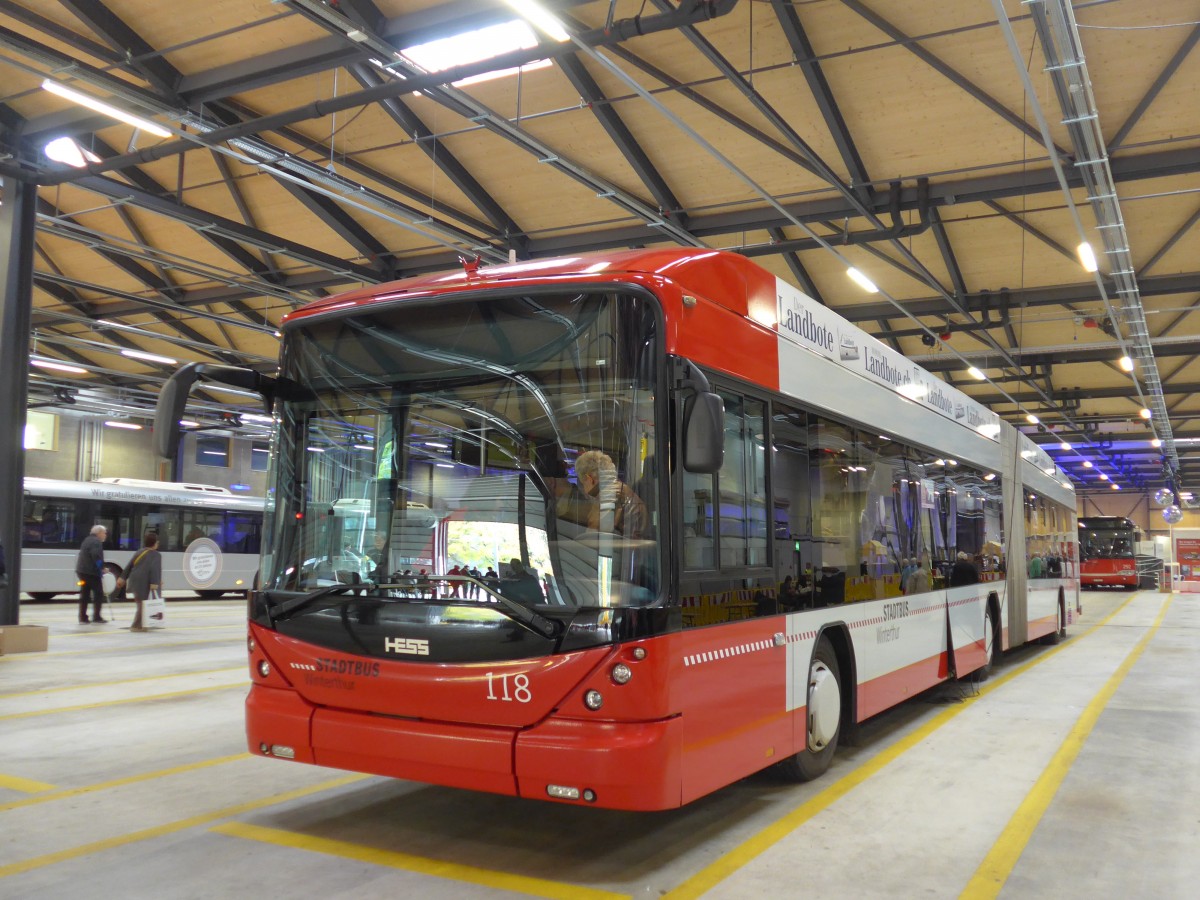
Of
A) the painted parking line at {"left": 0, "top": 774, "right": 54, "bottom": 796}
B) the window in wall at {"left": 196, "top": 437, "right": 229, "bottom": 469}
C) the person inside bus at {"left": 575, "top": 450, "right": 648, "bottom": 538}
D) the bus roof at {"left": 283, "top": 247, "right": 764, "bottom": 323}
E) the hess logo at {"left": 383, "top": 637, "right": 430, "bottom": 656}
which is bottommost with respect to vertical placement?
the painted parking line at {"left": 0, "top": 774, "right": 54, "bottom": 796}

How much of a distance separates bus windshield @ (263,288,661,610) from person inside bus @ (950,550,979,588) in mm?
6145

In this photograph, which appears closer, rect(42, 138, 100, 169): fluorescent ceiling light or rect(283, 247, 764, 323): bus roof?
rect(283, 247, 764, 323): bus roof

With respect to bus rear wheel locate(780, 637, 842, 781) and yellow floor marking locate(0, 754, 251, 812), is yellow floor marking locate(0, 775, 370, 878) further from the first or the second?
bus rear wheel locate(780, 637, 842, 781)

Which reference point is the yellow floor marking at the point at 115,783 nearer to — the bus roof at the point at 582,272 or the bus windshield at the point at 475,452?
the bus windshield at the point at 475,452

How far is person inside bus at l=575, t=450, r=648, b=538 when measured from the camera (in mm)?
4438

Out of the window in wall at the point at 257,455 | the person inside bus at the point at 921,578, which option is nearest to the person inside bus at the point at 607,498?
the person inside bus at the point at 921,578

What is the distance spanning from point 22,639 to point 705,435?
12.6 m

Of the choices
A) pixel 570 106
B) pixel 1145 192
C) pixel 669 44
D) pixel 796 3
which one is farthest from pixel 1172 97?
pixel 570 106

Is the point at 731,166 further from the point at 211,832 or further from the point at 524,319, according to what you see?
the point at 211,832

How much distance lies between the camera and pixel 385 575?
489 cm

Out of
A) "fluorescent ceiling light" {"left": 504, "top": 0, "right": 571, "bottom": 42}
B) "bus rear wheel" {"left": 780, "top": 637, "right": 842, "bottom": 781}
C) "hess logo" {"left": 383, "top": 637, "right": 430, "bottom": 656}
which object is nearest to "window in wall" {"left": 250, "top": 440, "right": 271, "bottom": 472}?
"fluorescent ceiling light" {"left": 504, "top": 0, "right": 571, "bottom": 42}

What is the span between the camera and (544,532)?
4.56 m

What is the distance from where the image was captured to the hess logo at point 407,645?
15.4ft

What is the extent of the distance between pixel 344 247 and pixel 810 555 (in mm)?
14386
